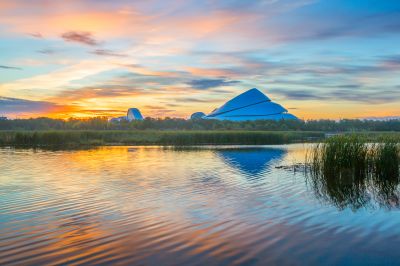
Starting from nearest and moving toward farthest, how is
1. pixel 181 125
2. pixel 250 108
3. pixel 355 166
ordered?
pixel 355 166 < pixel 181 125 < pixel 250 108

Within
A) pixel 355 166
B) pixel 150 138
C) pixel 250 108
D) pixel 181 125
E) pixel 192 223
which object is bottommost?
pixel 192 223

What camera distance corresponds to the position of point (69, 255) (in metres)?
7.94

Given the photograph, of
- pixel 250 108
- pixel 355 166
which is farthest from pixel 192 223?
pixel 250 108

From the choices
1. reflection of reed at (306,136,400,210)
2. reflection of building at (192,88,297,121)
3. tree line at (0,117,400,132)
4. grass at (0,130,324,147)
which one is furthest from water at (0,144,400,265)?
reflection of building at (192,88,297,121)

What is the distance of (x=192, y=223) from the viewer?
10.7 meters

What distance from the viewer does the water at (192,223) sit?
8031mm

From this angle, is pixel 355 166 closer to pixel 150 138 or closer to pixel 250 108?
pixel 150 138

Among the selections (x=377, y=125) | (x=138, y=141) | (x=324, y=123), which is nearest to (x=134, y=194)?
(x=138, y=141)

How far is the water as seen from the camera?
803 centimetres

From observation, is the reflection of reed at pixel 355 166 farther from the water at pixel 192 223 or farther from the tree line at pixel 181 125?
the tree line at pixel 181 125

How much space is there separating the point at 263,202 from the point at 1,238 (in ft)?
27.2

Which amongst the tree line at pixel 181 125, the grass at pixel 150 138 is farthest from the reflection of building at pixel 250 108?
the grass at pixel 150 138

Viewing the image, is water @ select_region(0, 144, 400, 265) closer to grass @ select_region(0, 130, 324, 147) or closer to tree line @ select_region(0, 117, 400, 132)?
grass @ select_region(0, 130, 324, 147)

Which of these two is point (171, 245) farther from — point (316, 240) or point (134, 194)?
point (134, 194)
